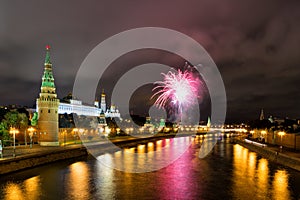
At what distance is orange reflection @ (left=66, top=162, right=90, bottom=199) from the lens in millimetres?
17625

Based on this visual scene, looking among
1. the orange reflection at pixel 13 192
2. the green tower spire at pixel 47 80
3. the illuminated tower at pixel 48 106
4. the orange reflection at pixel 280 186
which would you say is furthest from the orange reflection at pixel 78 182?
the green tower spire at pixel 47 80

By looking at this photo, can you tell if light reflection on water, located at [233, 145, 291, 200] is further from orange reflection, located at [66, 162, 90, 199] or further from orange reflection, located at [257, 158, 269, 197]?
orange reflection, located at [66, 162, 90, 199]

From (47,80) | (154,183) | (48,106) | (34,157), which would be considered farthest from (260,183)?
(47,80)

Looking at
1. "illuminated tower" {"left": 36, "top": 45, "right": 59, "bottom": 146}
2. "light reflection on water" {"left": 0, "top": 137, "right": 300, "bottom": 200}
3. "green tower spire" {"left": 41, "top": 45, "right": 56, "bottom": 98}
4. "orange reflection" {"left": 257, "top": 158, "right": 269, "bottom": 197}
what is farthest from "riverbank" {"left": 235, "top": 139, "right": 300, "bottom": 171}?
"green tower spire" {"left": 41, "top": 45, "right": 56, "bottom": 98}

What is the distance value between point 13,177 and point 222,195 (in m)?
15.4

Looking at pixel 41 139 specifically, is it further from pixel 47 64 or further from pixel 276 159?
pixel 276 159

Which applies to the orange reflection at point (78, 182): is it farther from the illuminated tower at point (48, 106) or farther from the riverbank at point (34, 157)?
the illuminated tower at point (48, 106)

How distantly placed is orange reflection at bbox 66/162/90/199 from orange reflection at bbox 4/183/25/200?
2844 mm

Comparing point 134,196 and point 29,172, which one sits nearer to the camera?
point 134,196

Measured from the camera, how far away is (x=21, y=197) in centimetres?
1678

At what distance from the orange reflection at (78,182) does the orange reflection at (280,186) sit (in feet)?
37.7

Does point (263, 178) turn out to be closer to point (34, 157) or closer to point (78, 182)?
point (78, 182)

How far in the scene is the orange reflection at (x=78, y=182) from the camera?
17.6m

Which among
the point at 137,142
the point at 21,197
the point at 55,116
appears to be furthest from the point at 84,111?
the point at 21,197
